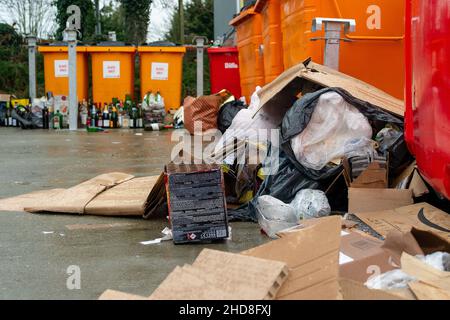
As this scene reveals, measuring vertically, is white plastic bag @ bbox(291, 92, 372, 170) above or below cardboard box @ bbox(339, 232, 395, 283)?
above

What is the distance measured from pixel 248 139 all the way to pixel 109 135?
6282 millimetres

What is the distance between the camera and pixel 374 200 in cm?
425

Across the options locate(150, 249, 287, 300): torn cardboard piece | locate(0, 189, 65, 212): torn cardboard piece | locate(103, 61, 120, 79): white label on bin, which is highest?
locate(103, 61, 120, 79): white label on bin

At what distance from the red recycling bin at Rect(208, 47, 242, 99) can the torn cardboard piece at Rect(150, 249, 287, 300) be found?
9378 millimetres

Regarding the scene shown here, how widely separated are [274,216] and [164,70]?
918cm

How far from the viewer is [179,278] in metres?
2.49

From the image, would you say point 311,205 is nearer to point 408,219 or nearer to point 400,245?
point 408,219

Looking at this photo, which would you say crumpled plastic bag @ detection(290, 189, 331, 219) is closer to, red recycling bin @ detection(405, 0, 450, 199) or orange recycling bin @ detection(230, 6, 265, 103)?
red recycling bin @ detection(405, 0, 450, 199)

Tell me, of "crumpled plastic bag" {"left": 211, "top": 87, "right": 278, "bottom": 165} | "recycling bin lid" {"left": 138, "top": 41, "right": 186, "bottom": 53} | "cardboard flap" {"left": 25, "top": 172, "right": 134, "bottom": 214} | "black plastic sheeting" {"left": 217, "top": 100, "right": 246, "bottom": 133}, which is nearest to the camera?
"cardboard flap" {"left": 25, "top": 172, "right": 134, "bottom": 214}

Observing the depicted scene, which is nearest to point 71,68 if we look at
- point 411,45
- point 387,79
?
point 387,79

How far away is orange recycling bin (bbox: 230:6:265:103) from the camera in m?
9.92

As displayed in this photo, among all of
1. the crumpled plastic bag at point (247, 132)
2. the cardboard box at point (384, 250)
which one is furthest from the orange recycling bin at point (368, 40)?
the cardboard box at point (384, 250)

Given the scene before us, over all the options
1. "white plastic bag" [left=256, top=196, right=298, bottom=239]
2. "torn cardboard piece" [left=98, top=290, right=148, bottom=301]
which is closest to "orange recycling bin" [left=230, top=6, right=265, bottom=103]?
"white plastic bag" [left=256, top=196, right=298, bottom=239]
